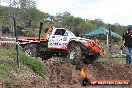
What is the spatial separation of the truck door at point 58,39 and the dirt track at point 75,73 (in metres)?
3.48

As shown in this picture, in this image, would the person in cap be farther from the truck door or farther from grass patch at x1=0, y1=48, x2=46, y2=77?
grass patch at x1=0, y1=48, x2=46, y2=77

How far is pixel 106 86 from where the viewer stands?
414 inches

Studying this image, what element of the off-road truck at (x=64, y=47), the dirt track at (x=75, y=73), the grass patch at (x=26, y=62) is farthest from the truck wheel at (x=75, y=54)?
the grass patch at (x=26, y=62)

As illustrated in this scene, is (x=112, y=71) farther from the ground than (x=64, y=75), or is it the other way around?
(x=64, y=75)

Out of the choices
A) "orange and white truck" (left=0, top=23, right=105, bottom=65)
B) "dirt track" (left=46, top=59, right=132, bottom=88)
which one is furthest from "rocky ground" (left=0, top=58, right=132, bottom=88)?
"orange and white truck" (left=0, top=23, right=105, bottom=65)

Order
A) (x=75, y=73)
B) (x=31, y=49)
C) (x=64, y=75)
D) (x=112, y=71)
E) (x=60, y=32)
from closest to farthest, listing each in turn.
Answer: (x=64, y=75)
(x=75, y=73)
(x=112, y=71)
(x=31, y=49)
(x=60, y=32)

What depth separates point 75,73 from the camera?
1505 centimetres

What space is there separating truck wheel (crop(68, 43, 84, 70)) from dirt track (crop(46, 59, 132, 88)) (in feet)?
4.00

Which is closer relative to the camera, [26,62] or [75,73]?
[26,62]

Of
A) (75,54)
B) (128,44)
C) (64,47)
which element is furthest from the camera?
(64,47)

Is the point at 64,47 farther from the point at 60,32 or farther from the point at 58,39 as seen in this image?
the point at 60,32

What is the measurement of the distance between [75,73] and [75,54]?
13.5 ft

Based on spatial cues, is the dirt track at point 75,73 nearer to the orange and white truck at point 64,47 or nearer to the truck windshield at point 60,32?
the orange and white truck at point 64,47

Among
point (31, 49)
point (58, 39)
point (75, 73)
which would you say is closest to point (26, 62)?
point (75, 73)
